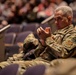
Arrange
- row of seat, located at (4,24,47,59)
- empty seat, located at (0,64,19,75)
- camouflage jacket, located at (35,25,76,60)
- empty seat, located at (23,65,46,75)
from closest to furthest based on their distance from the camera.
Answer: empty seat, located at (23,65,46,75)
empty seat, located at (0,64,19,75)
camouflage jacket, located at (35,25,76,60)
row of seat, located at (4,24,47,59)

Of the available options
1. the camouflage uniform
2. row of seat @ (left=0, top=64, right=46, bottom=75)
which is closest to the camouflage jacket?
the camouflage uniform

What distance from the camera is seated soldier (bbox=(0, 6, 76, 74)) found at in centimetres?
192

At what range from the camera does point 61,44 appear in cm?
199

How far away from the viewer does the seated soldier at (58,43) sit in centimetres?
192

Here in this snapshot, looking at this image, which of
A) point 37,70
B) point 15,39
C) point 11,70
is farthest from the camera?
point 15,39

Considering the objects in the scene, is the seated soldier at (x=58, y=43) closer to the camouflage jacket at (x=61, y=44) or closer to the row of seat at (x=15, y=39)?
the camouflage jacket at (x=61, y=44)

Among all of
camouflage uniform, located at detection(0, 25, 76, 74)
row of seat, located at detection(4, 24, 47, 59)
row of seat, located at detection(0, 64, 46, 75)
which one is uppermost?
row of seat, located at detection(0, 64, 46, 75)

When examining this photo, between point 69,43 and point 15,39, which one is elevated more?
point 69,43

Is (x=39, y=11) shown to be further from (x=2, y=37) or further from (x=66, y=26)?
(x=66, y=26)

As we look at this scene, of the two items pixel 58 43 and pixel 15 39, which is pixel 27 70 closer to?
pixel 58 43

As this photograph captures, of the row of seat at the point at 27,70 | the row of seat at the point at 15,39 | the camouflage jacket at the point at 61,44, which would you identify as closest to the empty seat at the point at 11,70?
the row of seat at the point at 27,70

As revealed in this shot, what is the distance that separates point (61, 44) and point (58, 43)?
0.08 feet

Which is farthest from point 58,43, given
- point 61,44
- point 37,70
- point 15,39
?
point 15,39

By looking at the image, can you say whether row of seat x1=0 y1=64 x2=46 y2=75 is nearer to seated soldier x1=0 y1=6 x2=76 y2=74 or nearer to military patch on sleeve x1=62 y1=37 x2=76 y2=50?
seated soldier x1=0 y1=6 x2=76 y2=74
